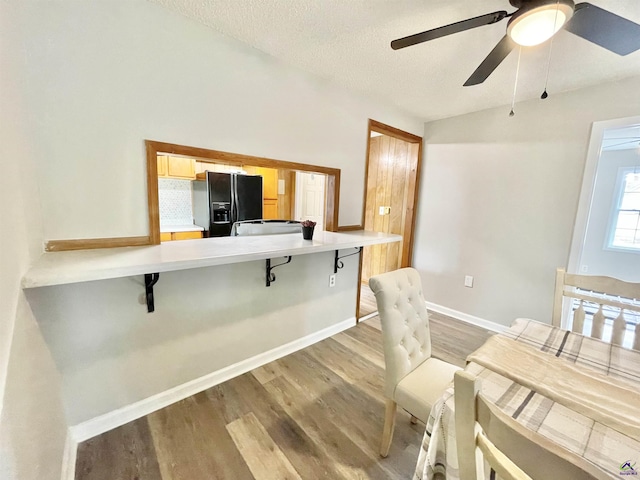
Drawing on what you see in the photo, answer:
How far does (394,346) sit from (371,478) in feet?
2.17

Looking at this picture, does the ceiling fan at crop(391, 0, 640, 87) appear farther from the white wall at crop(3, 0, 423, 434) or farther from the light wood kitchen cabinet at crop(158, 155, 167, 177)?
the light wood kitchen cabinet at crop(158, 155, 167, 177)

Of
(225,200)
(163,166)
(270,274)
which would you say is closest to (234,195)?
(225,200)

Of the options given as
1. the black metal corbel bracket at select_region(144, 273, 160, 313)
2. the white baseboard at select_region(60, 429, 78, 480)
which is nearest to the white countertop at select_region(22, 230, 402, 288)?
the black metal corbel bracket at select_region(144, 273, 160, 313)

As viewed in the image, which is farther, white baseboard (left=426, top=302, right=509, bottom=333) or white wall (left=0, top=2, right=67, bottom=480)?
white baseboard (left=426, top=302, right=509, bottom=333)

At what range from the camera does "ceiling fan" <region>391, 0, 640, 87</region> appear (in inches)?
40.6

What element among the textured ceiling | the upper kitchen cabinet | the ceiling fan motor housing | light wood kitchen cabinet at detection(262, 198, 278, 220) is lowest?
light wood kitchen cabinet at detection(262, 198, 278, 220)

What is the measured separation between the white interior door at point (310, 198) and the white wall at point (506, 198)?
1563mm

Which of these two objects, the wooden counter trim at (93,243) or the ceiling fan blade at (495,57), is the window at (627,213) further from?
the wooden counter trim at (93,243)

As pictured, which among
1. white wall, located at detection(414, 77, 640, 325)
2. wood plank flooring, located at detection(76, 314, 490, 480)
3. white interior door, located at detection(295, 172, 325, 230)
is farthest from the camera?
white interior door, located at detection(295, 172, 325, 230)

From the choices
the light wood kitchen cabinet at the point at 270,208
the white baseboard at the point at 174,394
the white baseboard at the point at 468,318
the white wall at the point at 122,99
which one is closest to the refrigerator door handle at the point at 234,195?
the light wood kitchen cabinet at the point at 270,208

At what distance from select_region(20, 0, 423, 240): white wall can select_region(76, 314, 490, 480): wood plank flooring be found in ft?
A: 3.75

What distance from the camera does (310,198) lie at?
446cm

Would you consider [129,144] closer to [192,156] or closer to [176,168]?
[192,156]

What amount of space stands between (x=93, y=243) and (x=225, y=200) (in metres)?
2.43
